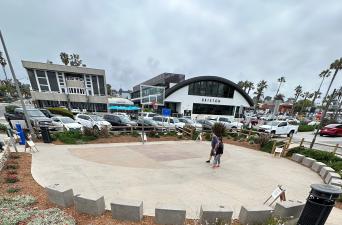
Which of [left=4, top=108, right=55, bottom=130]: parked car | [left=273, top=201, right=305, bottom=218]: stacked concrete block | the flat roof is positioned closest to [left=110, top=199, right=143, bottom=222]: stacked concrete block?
[left=273, top=201, right=305, bottom=218]: stacked concrete block

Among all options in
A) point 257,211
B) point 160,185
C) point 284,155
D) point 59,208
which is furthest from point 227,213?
point 284,155

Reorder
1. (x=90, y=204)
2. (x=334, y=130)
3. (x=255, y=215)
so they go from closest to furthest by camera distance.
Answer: (x=255, y=215)
(x=90, y=204)
(x=334, y=130)

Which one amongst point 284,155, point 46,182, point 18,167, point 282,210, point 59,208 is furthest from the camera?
point 284,155

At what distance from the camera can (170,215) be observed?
3.74m

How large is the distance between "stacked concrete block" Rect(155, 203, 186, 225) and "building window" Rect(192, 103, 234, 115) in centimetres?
3561

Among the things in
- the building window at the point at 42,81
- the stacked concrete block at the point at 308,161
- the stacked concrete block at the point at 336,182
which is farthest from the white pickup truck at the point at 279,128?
the building window at the point at 42,81

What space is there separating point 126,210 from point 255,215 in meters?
2.77

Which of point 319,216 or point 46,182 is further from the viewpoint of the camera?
point 46,182

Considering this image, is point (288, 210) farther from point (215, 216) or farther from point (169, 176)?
point (169, 176)

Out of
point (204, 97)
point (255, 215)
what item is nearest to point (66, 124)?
point (255, 215)

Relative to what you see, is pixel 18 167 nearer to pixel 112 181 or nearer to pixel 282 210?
pixel 112 181

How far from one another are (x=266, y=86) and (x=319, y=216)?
78.6m

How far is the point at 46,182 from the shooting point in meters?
5.81

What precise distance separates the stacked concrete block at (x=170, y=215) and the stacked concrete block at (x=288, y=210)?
217 centimetres
